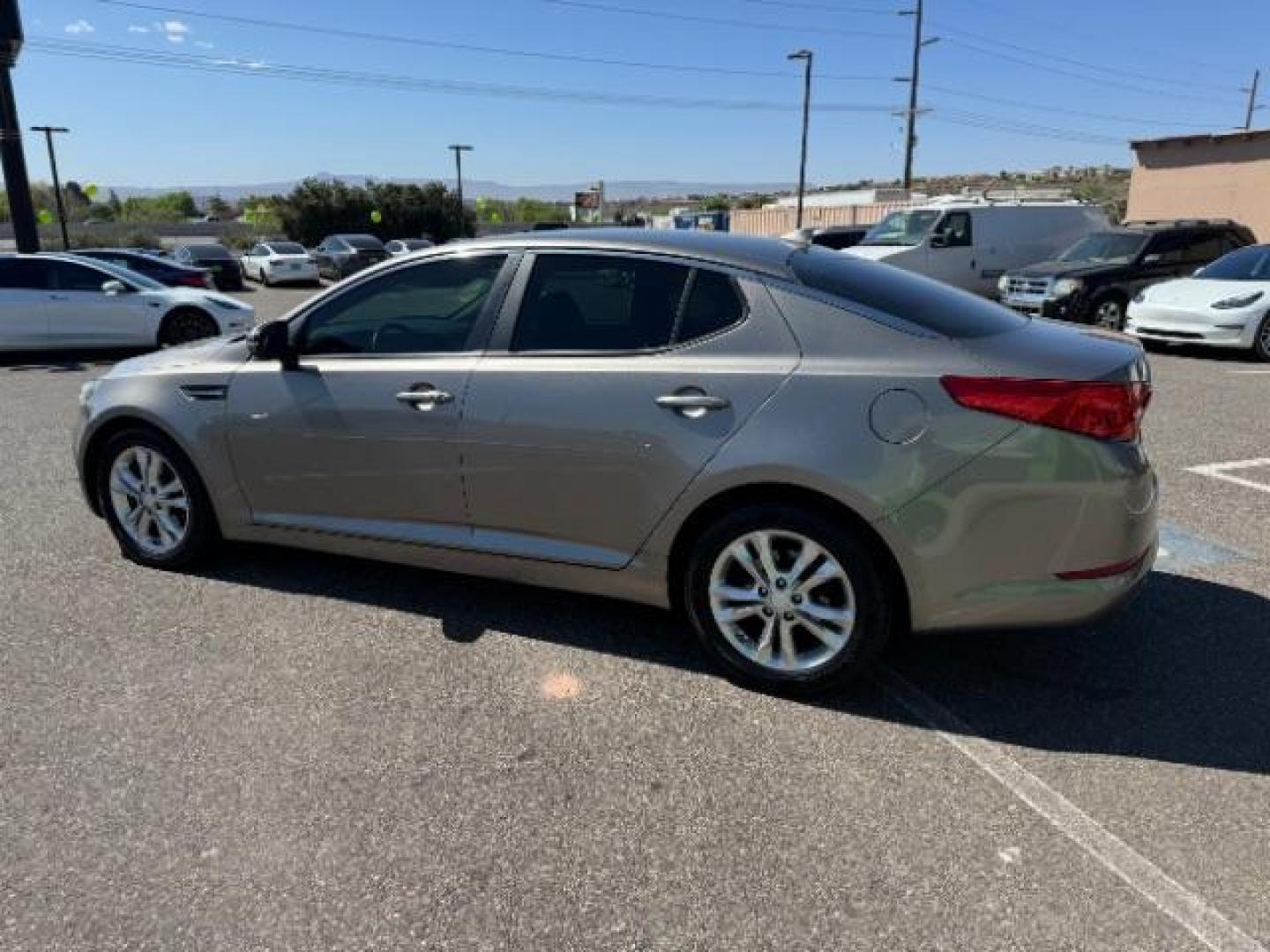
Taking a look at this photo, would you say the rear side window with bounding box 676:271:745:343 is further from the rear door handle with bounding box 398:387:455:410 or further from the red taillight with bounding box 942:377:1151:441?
the rear door handle with bounding box 398:387:455:410

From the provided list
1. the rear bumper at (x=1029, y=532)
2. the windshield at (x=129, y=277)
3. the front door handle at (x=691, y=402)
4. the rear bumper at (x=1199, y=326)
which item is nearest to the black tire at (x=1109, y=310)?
the rear bumper at (x=1199, y=326)

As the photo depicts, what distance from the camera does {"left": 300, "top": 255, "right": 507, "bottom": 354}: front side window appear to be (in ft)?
12.3

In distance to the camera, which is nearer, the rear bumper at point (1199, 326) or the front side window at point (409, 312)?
the front side window at point (409, 312)

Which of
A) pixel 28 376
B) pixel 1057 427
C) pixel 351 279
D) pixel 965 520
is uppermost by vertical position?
pixel 351 279

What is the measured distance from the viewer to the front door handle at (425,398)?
3.64 m

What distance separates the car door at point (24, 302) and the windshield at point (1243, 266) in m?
15.0

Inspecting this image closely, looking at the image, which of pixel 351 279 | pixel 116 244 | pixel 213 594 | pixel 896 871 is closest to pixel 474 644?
pixel 213 594

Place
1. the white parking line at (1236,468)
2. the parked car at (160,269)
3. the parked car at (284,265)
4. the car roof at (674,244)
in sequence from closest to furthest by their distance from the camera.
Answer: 1. the car roof at (674,244)
2. the white parking line at (1236,468)
3. the parked car at (160,269)
4. the parked car at (284,265)

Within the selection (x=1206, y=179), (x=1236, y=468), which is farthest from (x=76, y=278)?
(x=1206, y=179)

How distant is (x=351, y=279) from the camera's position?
4004mm

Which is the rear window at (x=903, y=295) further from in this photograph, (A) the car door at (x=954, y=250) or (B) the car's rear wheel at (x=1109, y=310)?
(A) the car door at (x=954, y=250)

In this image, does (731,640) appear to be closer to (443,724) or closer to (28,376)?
(443,724)

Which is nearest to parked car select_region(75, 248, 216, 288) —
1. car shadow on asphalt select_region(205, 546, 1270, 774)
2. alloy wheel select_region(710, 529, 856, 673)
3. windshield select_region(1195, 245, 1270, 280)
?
car shadow on asphalt select_region(205, 546, 1270, 774)

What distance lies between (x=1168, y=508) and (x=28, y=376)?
1200cm
